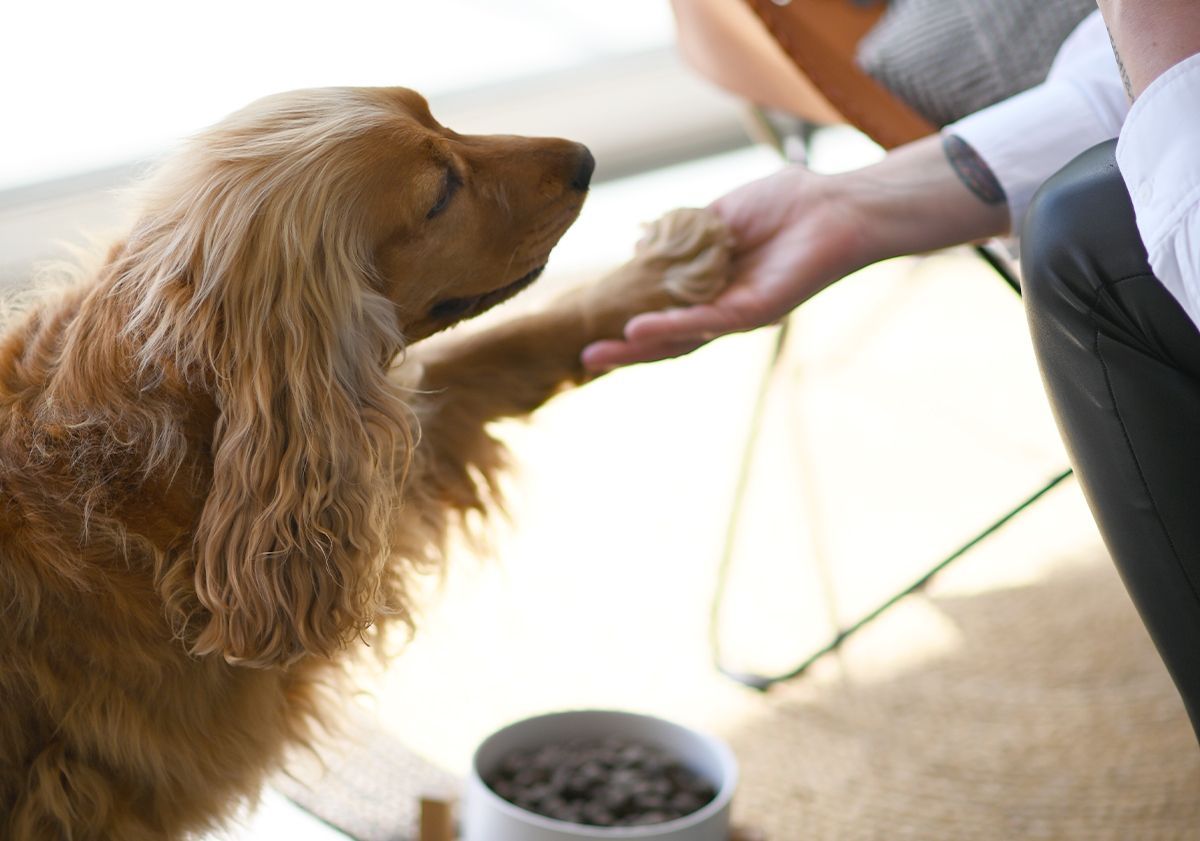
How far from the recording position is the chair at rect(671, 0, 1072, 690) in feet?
5.44

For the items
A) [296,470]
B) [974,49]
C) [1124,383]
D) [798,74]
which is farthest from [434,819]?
[974,49]

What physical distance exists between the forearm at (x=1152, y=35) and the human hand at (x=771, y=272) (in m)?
0.50

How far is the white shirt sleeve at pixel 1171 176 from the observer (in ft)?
2.64

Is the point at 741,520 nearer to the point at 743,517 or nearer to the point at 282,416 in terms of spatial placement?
the point at 743,517

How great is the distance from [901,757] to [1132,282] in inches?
32.6

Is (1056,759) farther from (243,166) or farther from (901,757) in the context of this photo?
(243,166)

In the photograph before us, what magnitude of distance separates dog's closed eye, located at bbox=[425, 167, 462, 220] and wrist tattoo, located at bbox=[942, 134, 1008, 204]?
57 centimetres

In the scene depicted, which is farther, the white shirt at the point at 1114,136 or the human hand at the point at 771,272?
the human hand at the point at 771,272

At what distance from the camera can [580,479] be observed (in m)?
2.27

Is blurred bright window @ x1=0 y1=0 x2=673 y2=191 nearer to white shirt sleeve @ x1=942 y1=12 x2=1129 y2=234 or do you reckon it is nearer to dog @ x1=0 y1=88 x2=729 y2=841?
dog @ x1=0 y1=88 x2=729 y2=841

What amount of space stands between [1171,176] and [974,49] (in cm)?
90

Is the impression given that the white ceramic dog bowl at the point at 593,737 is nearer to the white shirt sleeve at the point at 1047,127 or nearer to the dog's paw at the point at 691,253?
the dog's paw at the point at 691,253

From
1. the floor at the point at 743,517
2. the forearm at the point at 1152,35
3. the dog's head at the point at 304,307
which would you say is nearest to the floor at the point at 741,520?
the floor at the point at 743,517

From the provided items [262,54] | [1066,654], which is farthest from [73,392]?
[262,54]
